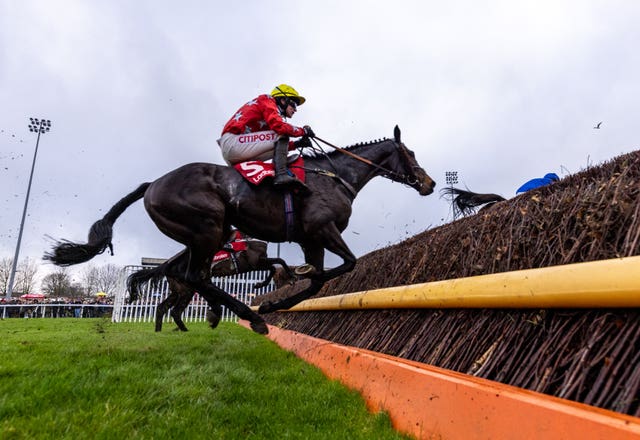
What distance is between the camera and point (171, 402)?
218 cm

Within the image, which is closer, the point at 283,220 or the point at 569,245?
the point at 569,245

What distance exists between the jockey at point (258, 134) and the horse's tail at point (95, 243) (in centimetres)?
122

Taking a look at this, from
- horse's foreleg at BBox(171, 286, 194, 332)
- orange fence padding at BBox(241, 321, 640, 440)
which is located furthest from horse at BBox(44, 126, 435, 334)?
horse's foreleg at BBox(171, 286, 194, 332)

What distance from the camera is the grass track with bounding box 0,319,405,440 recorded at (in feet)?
5.73

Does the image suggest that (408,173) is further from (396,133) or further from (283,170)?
(283,170)

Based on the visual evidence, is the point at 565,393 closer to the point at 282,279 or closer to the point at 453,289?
A: the point at 453,289

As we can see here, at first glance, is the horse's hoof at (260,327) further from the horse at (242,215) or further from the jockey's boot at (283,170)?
the jockey's boot at (283,170)

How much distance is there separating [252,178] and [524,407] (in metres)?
3.21

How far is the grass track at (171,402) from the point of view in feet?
5.73

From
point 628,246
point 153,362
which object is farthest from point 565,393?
point 153,362

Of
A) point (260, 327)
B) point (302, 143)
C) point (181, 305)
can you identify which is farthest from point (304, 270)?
point (181, 305)

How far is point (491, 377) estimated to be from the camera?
170cm

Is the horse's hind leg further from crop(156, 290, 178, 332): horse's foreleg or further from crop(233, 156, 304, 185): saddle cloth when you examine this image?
crop(156, 290, 178, 332): horse's foreleg

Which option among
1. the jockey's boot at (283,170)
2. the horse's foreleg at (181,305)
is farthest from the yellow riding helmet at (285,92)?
the horse's foreleg at (181,305)
